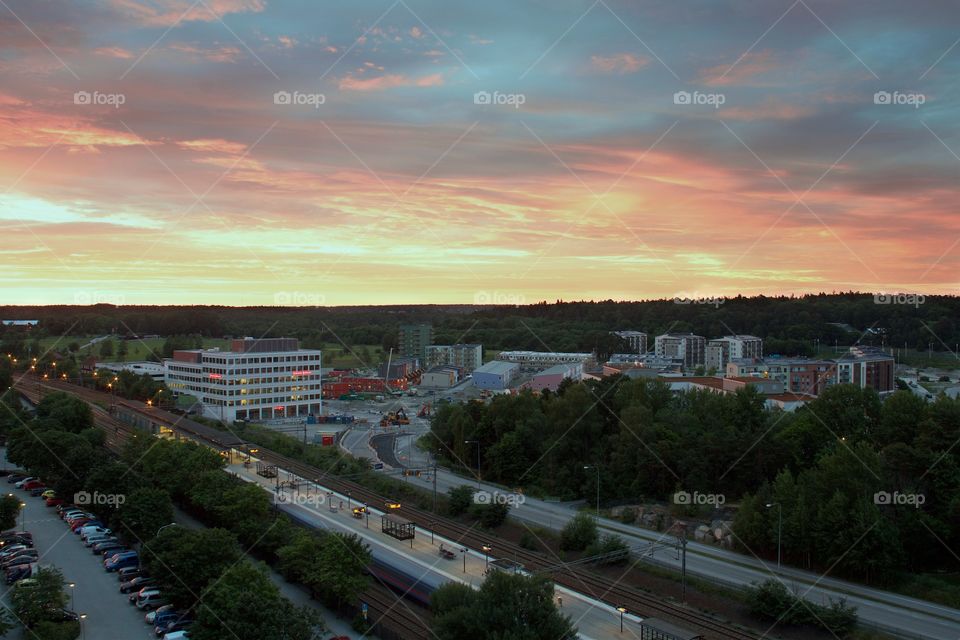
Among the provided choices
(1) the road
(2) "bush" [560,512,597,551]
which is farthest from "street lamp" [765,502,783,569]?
(2) "bush" [560,512,597,551]

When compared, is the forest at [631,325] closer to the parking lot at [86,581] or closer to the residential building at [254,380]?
the residential building at [254,380]

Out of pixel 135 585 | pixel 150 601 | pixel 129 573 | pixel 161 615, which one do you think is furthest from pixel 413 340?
pixel 161 615

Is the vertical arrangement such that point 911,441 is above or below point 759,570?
above

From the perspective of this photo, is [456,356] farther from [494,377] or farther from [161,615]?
[161,615]

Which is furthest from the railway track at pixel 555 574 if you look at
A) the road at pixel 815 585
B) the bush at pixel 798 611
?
the road at pixel 815 585

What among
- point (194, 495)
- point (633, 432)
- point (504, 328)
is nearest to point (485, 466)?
point (633, 432)

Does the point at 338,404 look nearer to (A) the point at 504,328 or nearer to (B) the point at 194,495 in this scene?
(B) the point at 194,495
